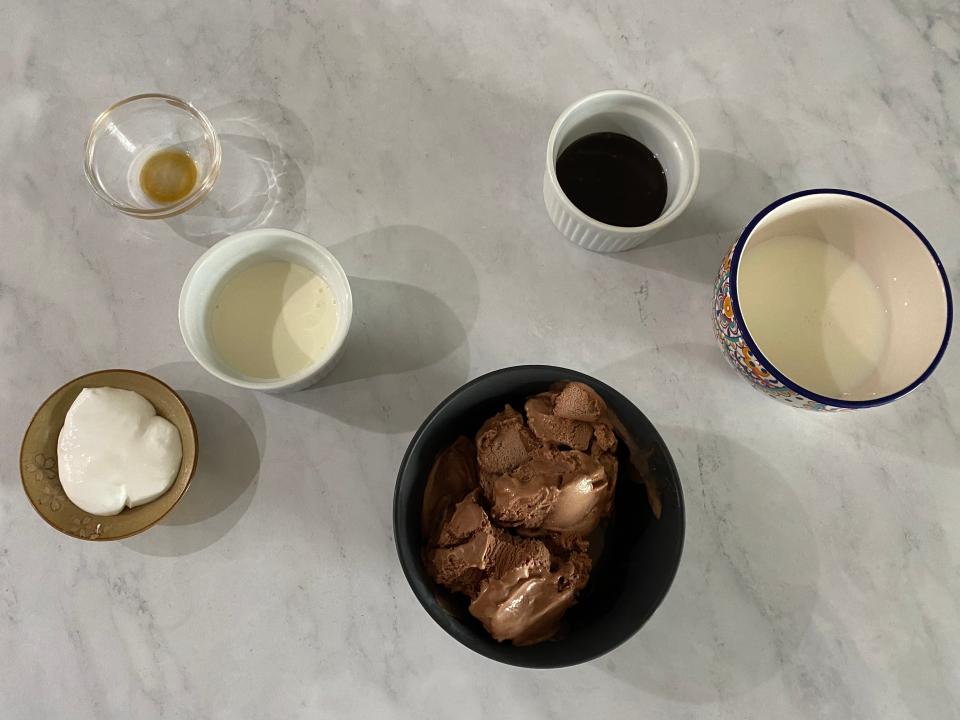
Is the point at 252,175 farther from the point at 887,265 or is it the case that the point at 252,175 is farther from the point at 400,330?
the point at 887,265

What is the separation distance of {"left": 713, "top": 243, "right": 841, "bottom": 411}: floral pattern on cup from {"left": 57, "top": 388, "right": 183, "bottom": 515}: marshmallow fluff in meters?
0.76

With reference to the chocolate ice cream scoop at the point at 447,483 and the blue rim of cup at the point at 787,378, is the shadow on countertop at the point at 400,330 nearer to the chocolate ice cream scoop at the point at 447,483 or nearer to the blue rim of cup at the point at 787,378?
the chocolate ice cream scoop at the point at 447,483

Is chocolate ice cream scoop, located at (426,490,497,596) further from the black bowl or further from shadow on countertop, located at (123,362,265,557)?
shadow on countertop, located at (123,362,265,557)

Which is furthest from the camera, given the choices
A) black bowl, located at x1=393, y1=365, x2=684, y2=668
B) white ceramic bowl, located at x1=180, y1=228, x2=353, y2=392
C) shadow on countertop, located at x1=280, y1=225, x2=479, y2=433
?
shadow on countertop, located at x1=280, y1=225, x2=479, y2=433

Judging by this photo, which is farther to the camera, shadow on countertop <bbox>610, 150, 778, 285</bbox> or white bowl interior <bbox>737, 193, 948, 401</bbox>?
shadow on countertop <bbox>610, 150, 778, 285</bbox>

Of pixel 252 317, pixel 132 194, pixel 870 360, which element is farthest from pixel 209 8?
pixel 870 360

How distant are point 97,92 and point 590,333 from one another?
0.85 m

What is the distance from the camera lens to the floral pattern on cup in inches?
35.1

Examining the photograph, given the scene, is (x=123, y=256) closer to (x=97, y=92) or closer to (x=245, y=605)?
(x=97, y=92)

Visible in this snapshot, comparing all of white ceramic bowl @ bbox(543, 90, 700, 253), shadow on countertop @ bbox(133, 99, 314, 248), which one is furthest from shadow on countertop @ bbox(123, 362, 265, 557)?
white ceramic bowl @ bbox(543, 90, 700, 253)

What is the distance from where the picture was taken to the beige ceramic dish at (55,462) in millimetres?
949

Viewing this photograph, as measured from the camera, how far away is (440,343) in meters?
1.05

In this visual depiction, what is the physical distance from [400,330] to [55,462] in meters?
0.50

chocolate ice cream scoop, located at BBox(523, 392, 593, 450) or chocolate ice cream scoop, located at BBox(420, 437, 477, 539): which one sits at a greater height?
chocolate ice cream scoop, located at BBox(523, 392, 593, 450)
